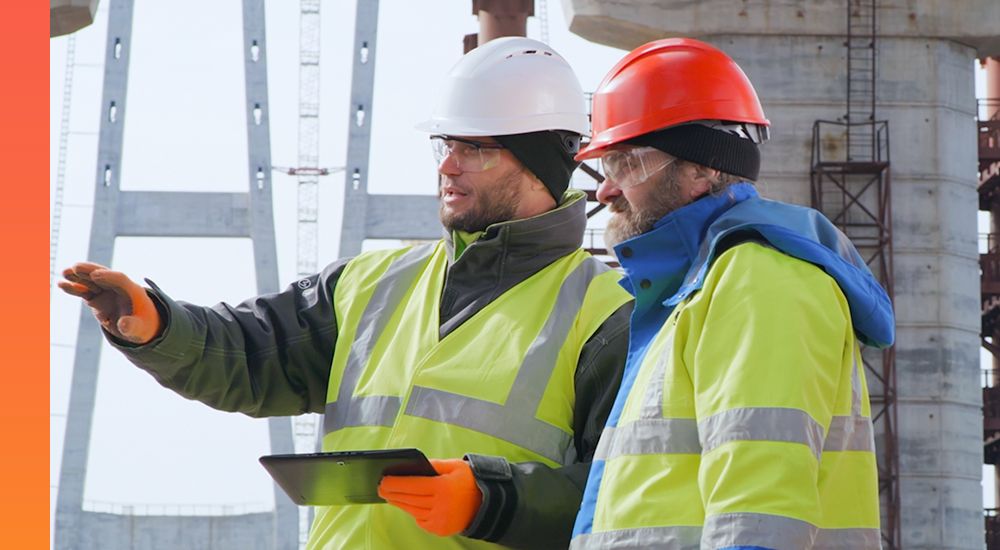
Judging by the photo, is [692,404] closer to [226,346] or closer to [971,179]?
[226,346]

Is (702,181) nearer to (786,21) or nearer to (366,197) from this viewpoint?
(786,21)

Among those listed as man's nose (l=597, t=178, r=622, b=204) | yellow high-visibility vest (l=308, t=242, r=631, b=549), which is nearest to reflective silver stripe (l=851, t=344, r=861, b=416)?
man's nose (l=597, t=178, r=622, b=204)

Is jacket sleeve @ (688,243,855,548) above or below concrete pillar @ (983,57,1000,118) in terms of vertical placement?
below

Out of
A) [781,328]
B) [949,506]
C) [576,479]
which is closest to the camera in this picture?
[781,328]

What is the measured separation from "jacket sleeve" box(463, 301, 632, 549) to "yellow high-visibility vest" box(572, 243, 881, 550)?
1.99ft

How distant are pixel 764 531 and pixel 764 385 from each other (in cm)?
25

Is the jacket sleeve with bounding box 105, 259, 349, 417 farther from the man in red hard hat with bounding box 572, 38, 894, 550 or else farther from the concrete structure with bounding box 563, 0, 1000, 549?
the concrete structure with bounding box 563, 0, 1000, 549

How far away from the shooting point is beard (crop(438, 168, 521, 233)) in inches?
164

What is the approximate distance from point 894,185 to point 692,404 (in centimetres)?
1857

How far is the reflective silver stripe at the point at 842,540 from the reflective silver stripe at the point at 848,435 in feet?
0.47

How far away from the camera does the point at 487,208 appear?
4.18 metres

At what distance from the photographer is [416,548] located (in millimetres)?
3857

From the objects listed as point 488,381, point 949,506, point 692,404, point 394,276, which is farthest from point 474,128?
point 949,506

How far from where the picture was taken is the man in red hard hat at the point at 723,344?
2699 millimetres
